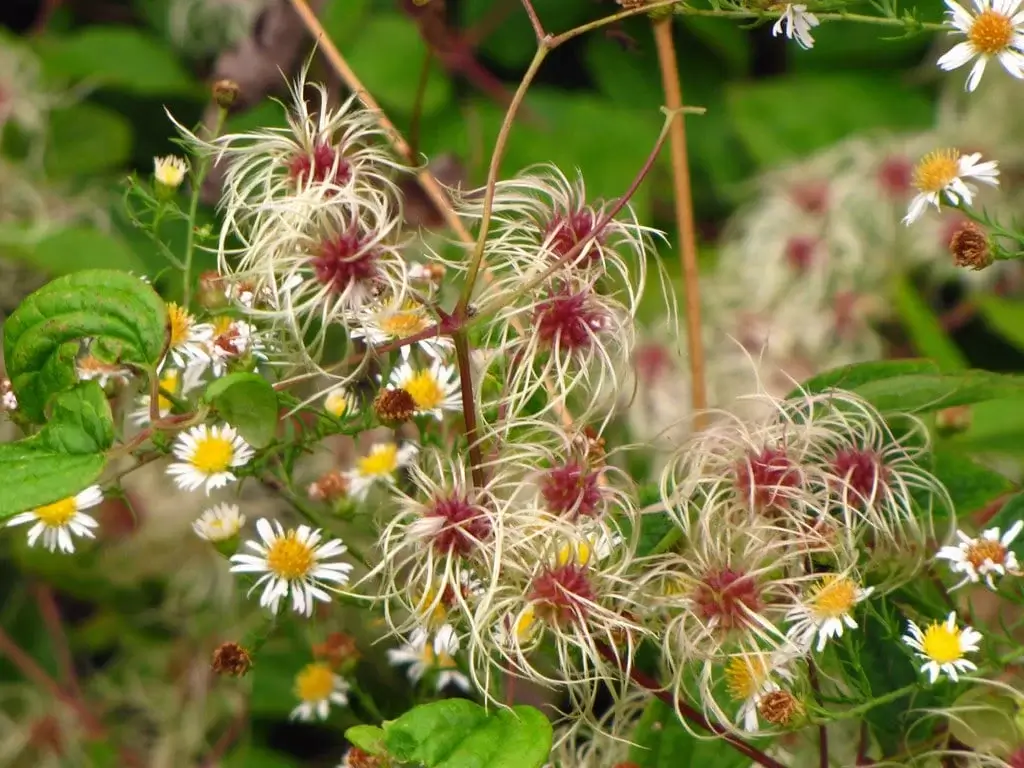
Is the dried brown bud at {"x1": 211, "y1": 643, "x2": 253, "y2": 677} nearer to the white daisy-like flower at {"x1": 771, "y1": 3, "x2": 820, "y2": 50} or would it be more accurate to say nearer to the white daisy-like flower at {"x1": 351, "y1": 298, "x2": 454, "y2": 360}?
the white daisy-like flower at {"x1": 351, "y1": 298, "x2": 454, "y2": 360}

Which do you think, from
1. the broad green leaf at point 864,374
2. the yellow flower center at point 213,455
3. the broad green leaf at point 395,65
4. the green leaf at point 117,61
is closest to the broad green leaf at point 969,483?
the broad green leaf at point 864,374

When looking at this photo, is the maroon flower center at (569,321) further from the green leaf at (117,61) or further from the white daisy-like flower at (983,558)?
the green leaf at (117,61)

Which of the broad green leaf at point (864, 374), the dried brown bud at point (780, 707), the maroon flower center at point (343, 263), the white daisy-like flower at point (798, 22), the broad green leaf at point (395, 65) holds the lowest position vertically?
the dried brown bud at point (780, 707)

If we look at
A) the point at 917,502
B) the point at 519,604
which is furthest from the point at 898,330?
the point at 519,604

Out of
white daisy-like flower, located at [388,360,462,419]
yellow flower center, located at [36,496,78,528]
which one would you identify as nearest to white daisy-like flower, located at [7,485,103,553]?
yellow flower center, located at [36,496,78,528]

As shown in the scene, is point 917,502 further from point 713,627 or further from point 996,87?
point 996,87
